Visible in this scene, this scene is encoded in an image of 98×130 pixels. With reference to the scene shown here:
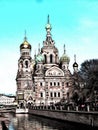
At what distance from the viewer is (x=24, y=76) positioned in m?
104

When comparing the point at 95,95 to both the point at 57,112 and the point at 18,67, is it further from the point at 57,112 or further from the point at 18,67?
the point at 18,67

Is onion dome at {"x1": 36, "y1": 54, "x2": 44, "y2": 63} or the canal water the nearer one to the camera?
the canal water

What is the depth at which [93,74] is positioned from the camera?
5844 centimetres

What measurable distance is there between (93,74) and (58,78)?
4475cm

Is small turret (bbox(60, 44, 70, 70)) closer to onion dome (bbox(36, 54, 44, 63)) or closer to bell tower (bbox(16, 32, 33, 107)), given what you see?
onion dome (bbox(36, 54, 44, 63))

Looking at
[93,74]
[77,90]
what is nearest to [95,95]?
[93,74]

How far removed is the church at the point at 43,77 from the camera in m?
101

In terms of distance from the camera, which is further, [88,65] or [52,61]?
[52,61]

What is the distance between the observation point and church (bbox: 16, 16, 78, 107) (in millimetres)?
101250

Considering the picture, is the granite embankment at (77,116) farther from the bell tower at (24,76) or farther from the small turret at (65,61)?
the small turret at (65,61)

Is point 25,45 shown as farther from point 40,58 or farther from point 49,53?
point 49,53

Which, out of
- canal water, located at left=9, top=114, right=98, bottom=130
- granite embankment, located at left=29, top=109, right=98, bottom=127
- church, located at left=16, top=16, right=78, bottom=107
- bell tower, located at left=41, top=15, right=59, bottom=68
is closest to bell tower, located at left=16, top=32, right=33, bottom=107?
church, located at left=16, top=16, right=78, bottom=107

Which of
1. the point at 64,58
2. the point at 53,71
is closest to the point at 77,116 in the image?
the point at 53,71

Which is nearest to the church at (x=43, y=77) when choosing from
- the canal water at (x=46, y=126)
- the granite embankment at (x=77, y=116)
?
the granite embankment at (x=77, y=116)
